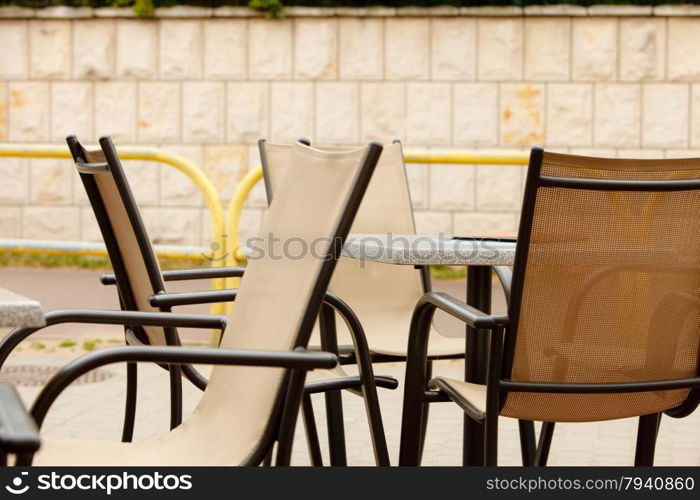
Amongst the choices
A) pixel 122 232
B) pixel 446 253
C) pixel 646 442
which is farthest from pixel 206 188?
pixel 646 442

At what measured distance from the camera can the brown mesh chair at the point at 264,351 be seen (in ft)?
6.81

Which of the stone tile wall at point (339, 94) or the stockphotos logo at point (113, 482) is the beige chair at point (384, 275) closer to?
the stockphotos logo at point (113, 482)

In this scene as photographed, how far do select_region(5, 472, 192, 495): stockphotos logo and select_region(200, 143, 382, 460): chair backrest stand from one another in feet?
0.53

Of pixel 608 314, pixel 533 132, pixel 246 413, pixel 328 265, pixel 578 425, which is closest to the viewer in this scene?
pixel 328 265

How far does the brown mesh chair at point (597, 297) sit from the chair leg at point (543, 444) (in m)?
0.84

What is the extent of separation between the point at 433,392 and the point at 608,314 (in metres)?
0.69

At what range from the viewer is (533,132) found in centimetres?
988

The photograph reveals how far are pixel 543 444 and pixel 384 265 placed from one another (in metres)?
1.13

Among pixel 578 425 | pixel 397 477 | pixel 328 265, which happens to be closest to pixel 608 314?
pixel 397 477

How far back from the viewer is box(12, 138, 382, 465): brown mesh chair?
Result: 6.81 ft

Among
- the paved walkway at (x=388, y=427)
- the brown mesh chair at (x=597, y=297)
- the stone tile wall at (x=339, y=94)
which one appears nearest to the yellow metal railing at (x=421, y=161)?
the paved walkway at (x=388, y=427)

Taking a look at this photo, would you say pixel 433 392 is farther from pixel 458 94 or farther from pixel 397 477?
pixel 458 94

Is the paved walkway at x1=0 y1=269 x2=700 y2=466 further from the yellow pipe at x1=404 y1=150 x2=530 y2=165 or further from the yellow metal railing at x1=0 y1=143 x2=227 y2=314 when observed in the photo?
the yellow pipe at x1=404 y1=150 x2=530 y2=165

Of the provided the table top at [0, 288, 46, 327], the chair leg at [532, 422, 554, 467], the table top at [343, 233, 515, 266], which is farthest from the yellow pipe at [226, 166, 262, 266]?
the table top at [0, 288, 46, 327]
